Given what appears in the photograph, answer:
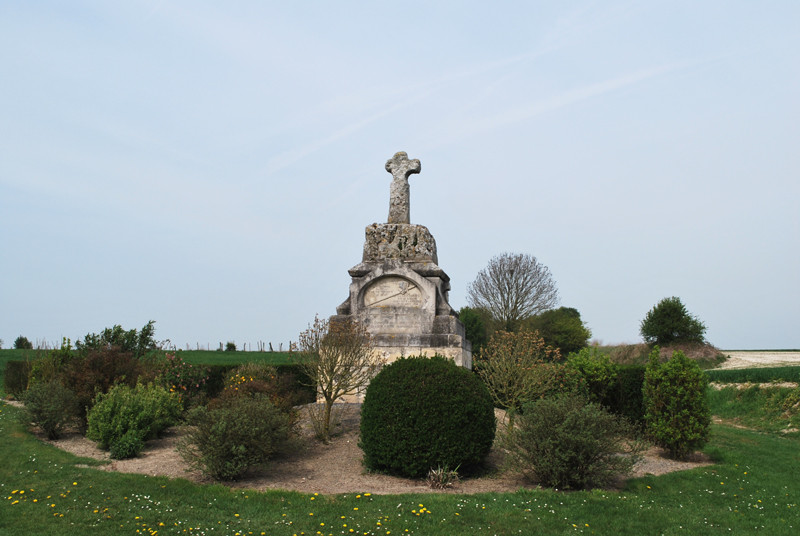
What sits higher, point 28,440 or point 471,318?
point 471,318

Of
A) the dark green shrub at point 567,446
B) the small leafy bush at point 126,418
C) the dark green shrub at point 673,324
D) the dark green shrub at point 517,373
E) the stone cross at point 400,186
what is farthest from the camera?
the dark green shrub at point 673,324

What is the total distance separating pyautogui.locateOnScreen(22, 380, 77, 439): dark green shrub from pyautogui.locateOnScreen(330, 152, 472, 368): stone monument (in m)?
5.16

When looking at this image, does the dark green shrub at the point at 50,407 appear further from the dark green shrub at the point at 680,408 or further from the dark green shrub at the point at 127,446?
the dark green shrub at the point at 680,408

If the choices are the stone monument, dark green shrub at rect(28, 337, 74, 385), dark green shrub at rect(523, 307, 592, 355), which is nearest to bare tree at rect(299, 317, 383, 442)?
the stone monument

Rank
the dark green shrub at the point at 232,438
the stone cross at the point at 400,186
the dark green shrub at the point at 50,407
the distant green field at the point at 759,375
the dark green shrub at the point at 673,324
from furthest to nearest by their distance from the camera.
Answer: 1. the dark green shrub at the point at 673,324
2. the distant green field at the point at 759,375
3. the stone cross at the point at 400,186
4. the dark green shrub at the point at 50,407
5. the dark green shrub at the point at 232,438

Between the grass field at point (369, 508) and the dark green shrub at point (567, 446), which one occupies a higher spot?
the dark green shrub at point (567, 446)

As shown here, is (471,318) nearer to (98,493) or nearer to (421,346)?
(421,346)

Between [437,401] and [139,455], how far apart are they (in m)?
5.10

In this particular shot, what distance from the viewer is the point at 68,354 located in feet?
48.6

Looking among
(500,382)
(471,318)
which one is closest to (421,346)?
(500,382)

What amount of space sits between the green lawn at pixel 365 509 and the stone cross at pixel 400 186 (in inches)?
304

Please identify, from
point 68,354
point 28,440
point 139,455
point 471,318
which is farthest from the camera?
point 471,318

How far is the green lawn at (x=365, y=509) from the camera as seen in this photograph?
6344 millimetres

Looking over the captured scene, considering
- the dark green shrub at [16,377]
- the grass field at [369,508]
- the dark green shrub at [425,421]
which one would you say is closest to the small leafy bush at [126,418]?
the grass field at [369,508]
